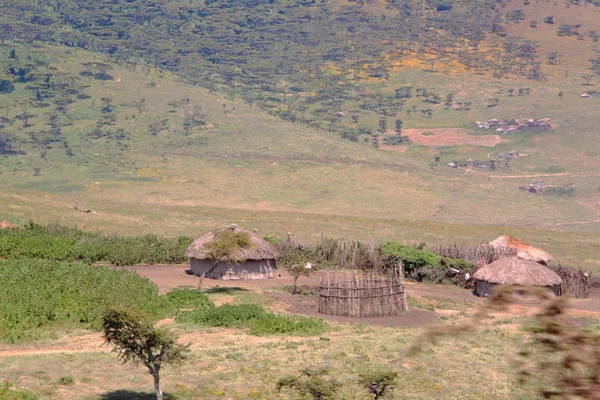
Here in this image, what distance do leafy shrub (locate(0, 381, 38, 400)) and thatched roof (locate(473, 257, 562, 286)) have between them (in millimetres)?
20754

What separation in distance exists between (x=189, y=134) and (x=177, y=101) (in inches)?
479

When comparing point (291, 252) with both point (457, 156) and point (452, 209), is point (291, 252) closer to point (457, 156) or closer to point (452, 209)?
point (452, 209)

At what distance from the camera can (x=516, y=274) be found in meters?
32.7

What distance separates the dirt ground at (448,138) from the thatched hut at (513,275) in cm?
8581

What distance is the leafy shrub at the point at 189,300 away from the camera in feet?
85.7

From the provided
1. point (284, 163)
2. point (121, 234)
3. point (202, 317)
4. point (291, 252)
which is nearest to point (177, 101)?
point (284, 163)

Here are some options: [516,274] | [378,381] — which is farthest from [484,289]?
[378,381]

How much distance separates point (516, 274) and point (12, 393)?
72.0 ft

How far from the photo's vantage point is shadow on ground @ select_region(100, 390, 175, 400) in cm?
1597

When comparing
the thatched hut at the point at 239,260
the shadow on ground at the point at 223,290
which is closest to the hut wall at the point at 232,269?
the thatched hut at the point at 239,260

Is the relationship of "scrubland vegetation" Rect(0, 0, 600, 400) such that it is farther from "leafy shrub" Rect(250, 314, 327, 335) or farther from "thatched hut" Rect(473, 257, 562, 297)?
"thatched hut" Rect(473, 257, 562, 297)

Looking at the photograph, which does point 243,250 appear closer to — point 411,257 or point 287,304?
point 287,304

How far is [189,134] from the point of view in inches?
4274

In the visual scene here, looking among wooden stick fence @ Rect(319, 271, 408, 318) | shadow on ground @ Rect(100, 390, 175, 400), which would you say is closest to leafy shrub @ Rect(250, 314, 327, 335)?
wooden stick fence @ Rect(319, 271, 408, 318)
